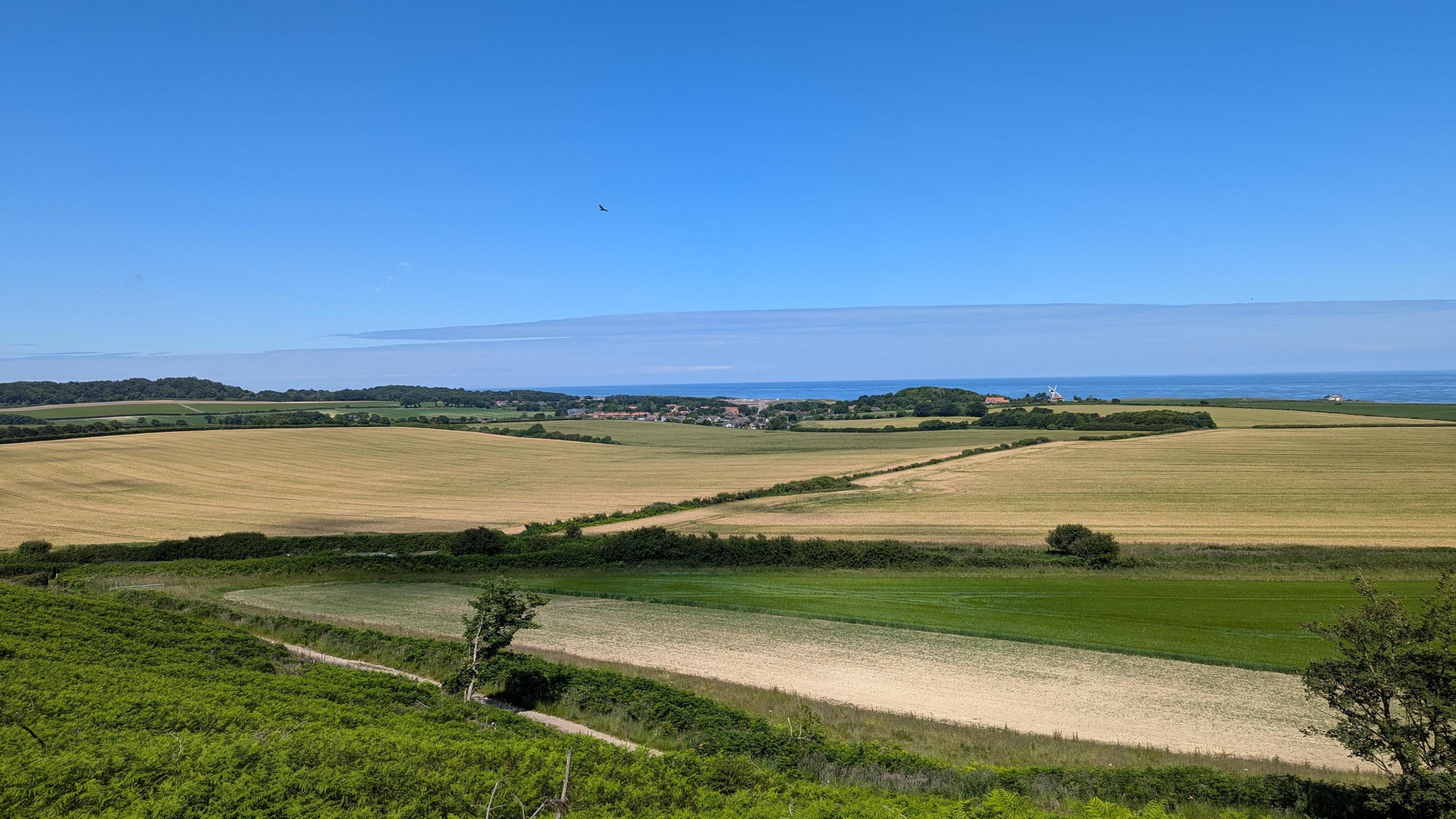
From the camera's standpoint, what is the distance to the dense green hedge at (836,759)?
41.4 ft

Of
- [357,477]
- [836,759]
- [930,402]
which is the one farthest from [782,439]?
[836,759]

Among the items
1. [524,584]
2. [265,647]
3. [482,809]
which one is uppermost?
[482,809]

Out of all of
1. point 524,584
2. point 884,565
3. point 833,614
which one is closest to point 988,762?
point 833,614

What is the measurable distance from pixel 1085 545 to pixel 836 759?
2587cm

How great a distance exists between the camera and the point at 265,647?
20359 millimetres

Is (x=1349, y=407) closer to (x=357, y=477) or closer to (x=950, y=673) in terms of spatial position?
(x=950, y=673)

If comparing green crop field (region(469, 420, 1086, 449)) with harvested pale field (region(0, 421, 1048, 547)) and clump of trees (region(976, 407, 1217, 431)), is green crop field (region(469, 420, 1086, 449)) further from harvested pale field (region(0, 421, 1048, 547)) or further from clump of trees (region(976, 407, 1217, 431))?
clump of trees (region(976, 407, 1217, 431))

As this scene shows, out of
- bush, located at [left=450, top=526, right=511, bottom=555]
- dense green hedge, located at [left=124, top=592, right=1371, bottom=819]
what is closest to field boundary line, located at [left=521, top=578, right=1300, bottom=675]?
bush, located at [left=450, top=526, right=511, bottom=555]

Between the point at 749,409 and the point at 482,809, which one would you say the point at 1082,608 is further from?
the point at 749,409

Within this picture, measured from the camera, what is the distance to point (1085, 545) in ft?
116

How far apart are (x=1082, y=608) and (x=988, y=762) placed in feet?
50.4

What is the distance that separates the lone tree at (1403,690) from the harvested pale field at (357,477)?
144ft

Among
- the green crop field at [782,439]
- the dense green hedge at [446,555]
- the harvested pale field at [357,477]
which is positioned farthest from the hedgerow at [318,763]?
the green crop field at [782,439]

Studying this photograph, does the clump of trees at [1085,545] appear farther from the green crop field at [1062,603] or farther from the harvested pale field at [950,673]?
the harvested pale field at [950,673]
